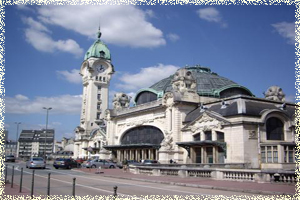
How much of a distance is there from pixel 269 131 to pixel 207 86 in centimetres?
2163

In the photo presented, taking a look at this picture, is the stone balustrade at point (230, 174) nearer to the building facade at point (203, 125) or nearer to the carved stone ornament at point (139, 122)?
the building facade at point (203, 125)

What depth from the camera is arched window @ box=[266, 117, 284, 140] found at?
134ft

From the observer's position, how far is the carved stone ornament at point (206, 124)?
42.1 meters

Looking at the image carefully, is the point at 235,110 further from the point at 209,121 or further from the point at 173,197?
the point at 173,197

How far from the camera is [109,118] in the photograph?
2768 inches

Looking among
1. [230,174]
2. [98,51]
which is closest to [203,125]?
[230,174]

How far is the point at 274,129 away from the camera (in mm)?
41156

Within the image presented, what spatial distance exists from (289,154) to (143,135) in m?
28.4

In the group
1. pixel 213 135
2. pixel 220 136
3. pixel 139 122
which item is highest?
pixel 139 122

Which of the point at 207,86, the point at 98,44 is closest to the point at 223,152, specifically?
the point at 207,86

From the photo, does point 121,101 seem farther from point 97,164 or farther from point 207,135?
point 207,135

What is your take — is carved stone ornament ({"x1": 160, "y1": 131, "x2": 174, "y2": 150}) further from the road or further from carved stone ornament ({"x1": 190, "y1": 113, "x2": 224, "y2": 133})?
the road

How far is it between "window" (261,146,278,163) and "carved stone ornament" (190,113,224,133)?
5.97 metres

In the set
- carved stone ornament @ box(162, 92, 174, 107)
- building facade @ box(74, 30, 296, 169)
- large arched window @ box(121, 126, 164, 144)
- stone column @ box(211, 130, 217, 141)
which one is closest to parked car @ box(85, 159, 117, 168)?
building facade @ box(74, 30, 296, 169)
